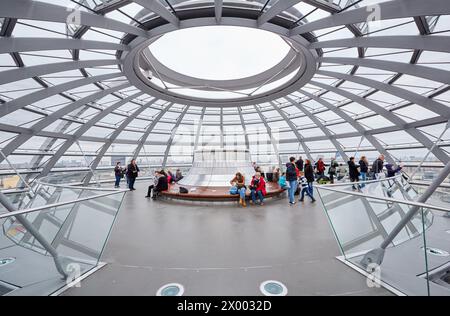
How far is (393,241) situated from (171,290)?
4.11 meters

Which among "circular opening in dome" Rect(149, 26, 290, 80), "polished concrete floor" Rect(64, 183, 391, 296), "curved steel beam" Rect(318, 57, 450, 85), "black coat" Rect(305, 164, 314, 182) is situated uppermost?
"circular opening in dome" Rect(149, 26, 290, 80)

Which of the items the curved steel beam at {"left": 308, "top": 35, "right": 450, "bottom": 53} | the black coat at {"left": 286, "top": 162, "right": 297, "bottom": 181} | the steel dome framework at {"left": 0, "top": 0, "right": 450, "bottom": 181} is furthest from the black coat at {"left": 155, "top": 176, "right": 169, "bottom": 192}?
the curved steel beam at {"left": 308, "top": 35, "right": 450, "bottom": 53}

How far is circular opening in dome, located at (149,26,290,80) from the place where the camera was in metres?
11.4

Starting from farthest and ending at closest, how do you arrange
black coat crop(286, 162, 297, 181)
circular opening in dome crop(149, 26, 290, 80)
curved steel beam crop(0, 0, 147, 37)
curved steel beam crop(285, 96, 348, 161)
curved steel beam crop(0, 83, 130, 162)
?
curved steel beam crop(285, 96, 348, 161), curved steel beam crop(0, 83, 130, 162), circular opening in dome crop(149, 26, 290, 80), black coat crop(286, 162, 297, 181), curved steel beam crop(0, 0, 147, 37)

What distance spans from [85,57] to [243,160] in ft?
39.1

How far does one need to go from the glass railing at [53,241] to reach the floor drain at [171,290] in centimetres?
158

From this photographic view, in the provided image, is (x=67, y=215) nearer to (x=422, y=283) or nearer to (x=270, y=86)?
(x=422, y=283)

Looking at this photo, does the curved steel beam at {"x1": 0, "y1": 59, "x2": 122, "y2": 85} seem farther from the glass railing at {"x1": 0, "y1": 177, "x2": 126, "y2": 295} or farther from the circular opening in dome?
the glass railing at {"x1": 0, "y1": 177, "x2": 126, "y2": 295}

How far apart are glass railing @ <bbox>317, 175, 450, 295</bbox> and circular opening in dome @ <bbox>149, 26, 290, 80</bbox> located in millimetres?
10800

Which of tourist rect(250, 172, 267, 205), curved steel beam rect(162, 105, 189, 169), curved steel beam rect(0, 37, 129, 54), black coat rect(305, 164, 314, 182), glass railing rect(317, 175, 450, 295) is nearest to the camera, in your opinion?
glass railing rect(317, 175, 450, 295)

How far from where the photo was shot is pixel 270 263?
3.97 m

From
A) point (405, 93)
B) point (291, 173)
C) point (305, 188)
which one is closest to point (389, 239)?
point (291, 173)

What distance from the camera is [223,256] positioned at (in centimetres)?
428
